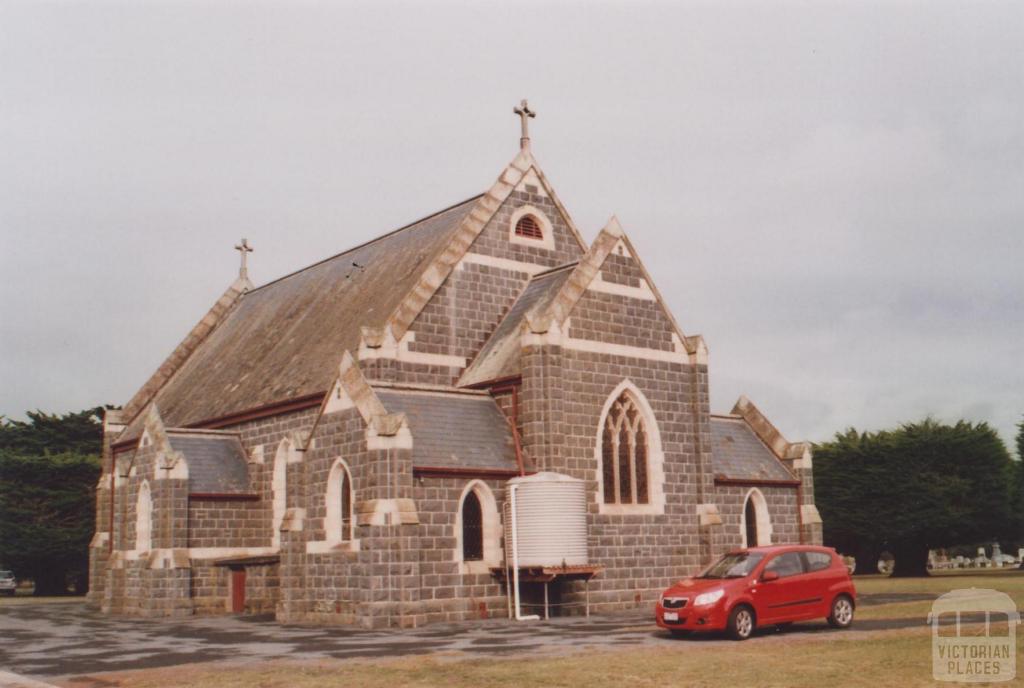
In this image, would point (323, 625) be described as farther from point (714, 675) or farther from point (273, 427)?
point (714, 675)

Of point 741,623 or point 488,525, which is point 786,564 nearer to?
point 741,623

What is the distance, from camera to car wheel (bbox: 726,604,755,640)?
19156 millimetres

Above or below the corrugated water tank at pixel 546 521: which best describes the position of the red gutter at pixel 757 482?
above

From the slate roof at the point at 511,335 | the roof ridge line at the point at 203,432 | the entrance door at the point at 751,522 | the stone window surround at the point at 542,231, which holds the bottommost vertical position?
the entrance door at the point at 751,522

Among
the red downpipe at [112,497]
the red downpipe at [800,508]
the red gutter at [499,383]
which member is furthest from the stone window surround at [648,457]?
the red downpipe at [112,497]

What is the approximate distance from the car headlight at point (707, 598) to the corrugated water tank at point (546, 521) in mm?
6916

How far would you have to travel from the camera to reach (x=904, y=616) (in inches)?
917

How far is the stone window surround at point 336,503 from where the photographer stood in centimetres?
2631

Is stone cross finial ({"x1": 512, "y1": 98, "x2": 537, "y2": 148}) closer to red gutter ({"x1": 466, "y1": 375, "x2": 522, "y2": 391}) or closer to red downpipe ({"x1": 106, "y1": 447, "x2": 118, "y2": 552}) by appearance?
red gutter ({"x1": 466, "y1": 375, "x2": 522, "y2": 391})

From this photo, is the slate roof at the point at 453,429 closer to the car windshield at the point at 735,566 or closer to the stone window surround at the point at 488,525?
the stone window surround at the point at 488,525

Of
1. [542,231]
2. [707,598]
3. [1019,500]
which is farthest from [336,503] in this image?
[1019,500]

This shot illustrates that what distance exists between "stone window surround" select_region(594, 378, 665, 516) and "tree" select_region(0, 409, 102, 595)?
3617 cm

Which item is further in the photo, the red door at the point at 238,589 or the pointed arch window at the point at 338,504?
the red door at the point at 238,589

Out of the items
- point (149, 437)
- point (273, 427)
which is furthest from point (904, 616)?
point (149, 437)
